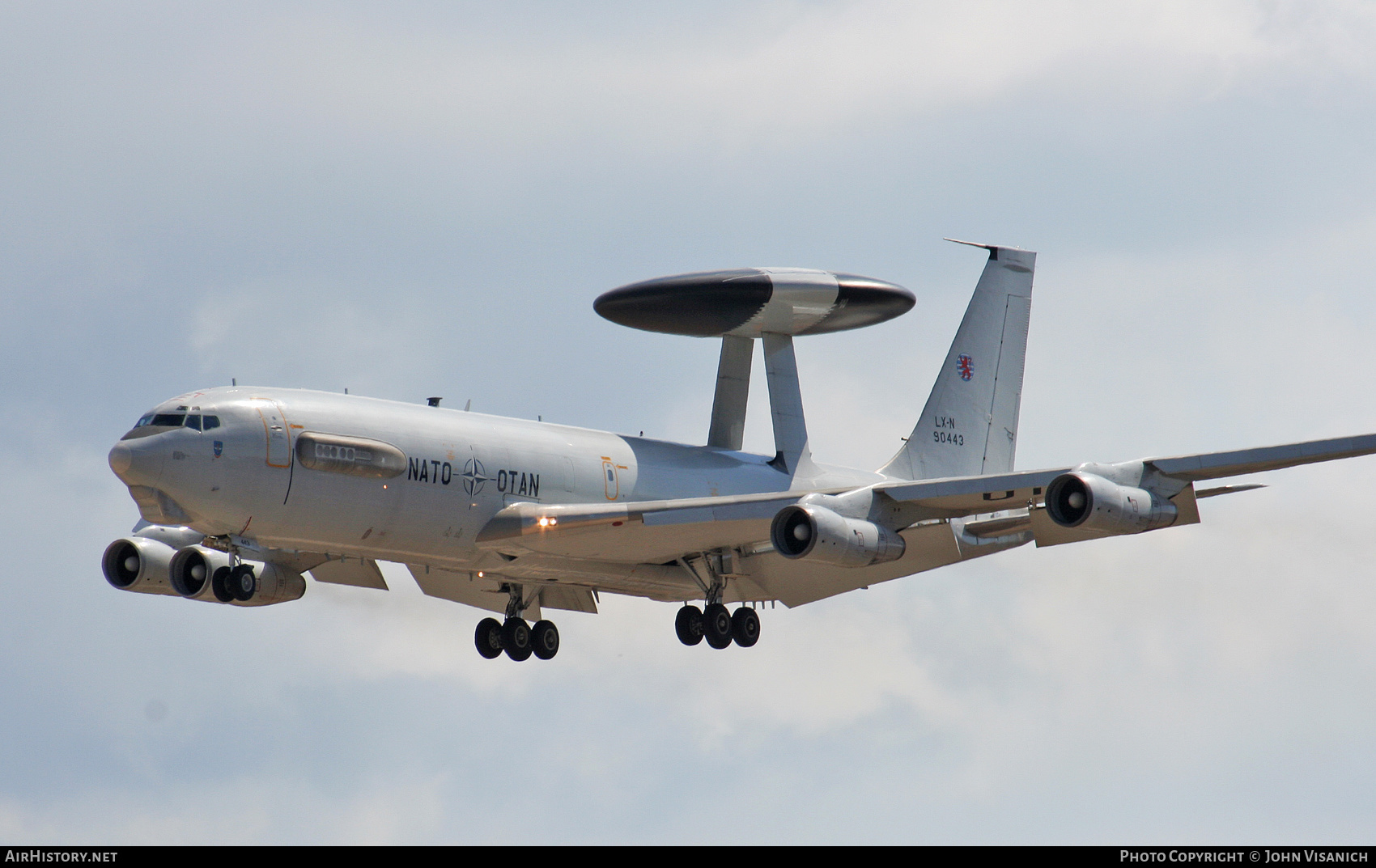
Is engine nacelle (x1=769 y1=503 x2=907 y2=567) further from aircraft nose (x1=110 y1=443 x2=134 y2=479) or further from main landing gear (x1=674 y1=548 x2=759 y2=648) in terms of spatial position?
aircraft nose (x1=110 y1=443 x2=134 y2=479)

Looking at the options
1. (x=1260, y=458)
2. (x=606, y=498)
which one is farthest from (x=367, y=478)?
(x=1260, y=458)

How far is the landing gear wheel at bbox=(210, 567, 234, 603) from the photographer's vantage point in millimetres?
36188

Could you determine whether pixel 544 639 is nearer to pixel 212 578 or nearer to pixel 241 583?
pixel 212 578

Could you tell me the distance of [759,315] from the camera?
45.0 metres

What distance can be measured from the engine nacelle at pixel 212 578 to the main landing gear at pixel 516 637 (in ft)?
15.8

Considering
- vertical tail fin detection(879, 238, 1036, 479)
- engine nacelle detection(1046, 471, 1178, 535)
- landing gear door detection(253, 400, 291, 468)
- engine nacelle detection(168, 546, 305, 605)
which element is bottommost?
engine nacelle detection(168, 546, 305, 605)

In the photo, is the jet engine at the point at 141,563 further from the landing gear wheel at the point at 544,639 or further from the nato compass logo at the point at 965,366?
the nato compass logo at the point at 965,366

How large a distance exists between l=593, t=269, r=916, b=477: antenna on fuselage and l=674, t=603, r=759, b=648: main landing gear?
576 cm

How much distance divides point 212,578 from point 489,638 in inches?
296

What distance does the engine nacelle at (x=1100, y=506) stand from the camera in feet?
113

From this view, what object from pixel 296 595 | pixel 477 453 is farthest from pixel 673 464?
pixel 296 595

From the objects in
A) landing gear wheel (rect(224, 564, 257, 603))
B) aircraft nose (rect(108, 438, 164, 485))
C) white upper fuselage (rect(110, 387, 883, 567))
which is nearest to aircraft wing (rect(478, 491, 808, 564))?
white upper fuselage (rect(110, 387, 883, 567))

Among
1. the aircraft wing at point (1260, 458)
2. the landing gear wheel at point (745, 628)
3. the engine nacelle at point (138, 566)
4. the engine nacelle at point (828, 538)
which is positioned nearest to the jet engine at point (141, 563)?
the engine nacelle at point (138, 566)

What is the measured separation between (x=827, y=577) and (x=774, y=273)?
26.3 feet
